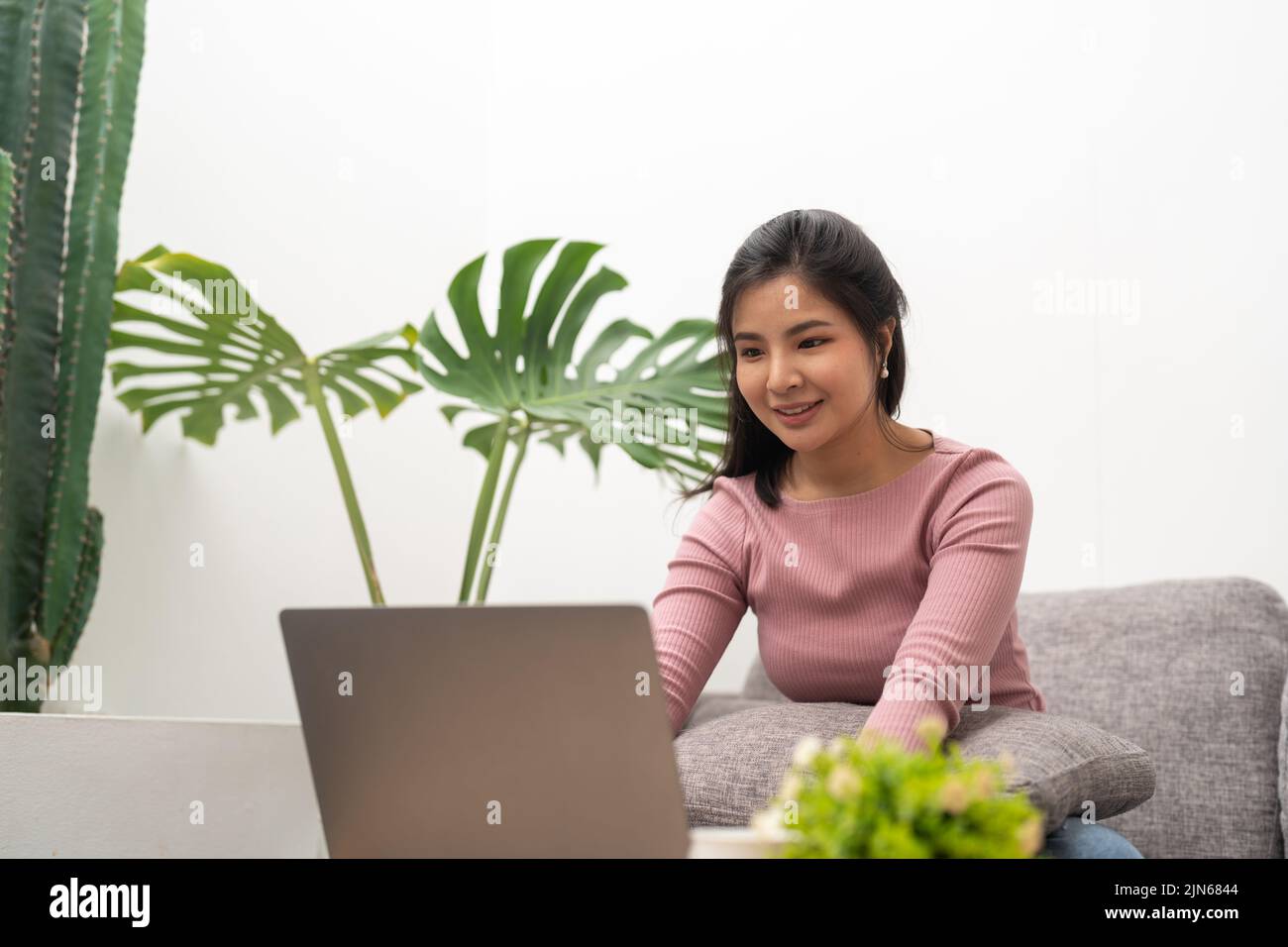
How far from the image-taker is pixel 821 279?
140cm

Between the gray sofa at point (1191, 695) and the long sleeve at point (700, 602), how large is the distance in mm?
686

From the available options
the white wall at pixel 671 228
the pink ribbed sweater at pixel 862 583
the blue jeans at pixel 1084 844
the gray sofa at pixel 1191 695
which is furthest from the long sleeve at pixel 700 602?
the white wall at pixel 671 228

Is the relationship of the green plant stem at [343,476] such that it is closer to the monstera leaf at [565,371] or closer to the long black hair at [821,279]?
the monstera leaf at [565,371]

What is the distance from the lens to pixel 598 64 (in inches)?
127

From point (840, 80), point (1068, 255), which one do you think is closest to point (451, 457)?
point (840, 80)

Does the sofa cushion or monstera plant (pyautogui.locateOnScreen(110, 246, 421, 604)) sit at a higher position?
monstera plant (pyautogui.locateOnScreen(110, 246, 421, 604))

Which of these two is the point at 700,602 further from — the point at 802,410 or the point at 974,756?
the point at 974,756

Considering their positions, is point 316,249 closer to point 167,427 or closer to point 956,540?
point 167,427

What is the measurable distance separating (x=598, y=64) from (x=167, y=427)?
1516mm

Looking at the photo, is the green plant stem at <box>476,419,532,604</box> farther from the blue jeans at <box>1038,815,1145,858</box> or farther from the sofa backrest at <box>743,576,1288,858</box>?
the blue jeans at <box>1038,815,1145,858</box>

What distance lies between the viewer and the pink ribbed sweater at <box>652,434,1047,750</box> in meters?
1.26

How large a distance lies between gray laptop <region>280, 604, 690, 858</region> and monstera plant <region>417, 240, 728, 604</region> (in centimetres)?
108

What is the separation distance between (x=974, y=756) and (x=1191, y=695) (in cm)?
79

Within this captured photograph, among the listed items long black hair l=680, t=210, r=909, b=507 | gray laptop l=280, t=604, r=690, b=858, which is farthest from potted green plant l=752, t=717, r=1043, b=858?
long black hair l=680, t=210, r=909, b=507
